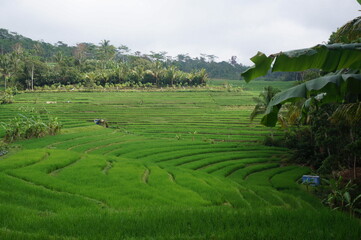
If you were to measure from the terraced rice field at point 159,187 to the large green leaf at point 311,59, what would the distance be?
217 centimetres

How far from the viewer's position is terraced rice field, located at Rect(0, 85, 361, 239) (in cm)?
437

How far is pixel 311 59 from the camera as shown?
477 centimetres

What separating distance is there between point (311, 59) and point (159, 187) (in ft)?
24.5

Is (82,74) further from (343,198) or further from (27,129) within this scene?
(343,198)

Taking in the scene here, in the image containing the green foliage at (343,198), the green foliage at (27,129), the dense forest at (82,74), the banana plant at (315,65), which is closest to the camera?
the banana plant at (315,65)

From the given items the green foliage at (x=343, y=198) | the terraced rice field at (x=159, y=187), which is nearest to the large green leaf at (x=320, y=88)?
the terraced rice field at (x=159, y=187)

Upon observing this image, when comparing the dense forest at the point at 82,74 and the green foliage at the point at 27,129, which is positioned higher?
the dense forest at the point at 82,74

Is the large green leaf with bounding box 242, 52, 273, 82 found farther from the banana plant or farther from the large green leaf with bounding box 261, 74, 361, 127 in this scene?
the large green leaf with bounding box 261, 74, 361, 127

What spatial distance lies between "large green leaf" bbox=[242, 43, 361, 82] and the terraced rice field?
2172 mm

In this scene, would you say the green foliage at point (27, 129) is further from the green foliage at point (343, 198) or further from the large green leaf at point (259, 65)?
the large green leaf at point (259, 65)

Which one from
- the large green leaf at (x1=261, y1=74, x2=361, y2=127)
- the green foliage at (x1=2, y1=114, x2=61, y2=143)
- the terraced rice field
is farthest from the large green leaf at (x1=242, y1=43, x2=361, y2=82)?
the green foliage at (x1=2, y1=114, x2=61, y2=143)

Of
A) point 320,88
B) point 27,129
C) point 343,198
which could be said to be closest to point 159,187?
point 343,198

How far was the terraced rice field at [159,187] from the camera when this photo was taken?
14.3 ft

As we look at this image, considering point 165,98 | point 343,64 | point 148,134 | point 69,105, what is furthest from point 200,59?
point 343,64
